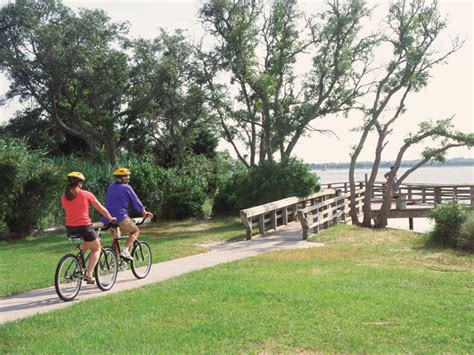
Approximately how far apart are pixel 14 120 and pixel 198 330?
33.0m

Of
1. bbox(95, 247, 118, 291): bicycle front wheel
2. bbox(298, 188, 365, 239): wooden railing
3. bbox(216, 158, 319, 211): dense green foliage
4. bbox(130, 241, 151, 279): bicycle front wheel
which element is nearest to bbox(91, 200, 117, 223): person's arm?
bbox(95, 247, 118, 291): bicycle front wheel

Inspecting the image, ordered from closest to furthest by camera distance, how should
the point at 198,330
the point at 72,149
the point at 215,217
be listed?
the point at 198,330, the point at 215,217, the point at 72,149

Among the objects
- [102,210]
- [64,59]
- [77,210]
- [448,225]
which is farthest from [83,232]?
[64,59]

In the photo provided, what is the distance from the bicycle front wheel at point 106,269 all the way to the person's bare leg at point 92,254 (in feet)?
0.80

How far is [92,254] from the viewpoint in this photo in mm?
8062

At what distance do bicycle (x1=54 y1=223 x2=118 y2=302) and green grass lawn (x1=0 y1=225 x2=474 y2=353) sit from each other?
49cm

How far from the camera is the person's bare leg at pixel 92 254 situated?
26.3 feet

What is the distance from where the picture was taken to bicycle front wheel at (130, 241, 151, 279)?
31.9 ft

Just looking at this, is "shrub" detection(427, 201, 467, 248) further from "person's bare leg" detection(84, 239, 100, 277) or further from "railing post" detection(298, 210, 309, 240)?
"person's bare leg" detection(84, 239, 100, 277)

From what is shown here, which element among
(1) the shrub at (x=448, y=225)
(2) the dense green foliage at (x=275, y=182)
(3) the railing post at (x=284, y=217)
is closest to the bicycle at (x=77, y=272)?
(1) the shrub at (x=448, y=225)

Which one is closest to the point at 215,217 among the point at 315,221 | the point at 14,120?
the point at 315,221

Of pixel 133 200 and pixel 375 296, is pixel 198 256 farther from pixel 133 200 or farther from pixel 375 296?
pixel 375 296

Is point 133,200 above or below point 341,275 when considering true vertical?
above

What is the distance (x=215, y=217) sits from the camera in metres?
26.3
